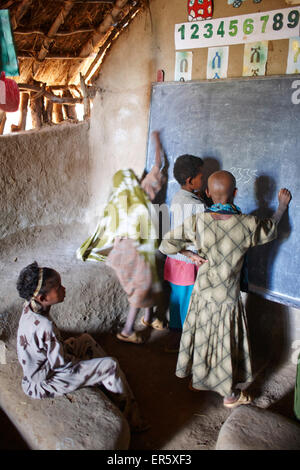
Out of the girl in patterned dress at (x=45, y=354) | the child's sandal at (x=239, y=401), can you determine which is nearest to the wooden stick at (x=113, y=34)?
the girl in patterned dress at (x=45, y=354)

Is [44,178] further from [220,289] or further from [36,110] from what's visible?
[220,289]

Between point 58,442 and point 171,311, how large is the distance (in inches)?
51.0

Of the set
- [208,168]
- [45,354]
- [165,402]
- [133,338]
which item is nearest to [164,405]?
[165,402]

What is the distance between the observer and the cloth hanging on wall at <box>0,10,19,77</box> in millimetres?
2455

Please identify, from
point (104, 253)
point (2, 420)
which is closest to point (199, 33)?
point (104, 253)

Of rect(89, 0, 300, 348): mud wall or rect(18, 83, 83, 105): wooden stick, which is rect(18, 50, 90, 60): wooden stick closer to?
rect(18, 83, 83, 105): wooden stick

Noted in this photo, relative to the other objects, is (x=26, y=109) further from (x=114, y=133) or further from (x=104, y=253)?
(x=104, y=253)

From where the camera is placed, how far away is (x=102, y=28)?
320cm

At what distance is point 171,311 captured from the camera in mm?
2762

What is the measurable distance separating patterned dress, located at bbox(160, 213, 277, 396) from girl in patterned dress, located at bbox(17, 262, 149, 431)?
0.52 meters

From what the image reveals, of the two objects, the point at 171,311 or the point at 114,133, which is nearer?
the point at 171,311

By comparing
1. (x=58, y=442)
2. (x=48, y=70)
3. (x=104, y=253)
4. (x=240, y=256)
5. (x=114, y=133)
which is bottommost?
(x=58, y=442)

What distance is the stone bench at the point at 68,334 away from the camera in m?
1.71
